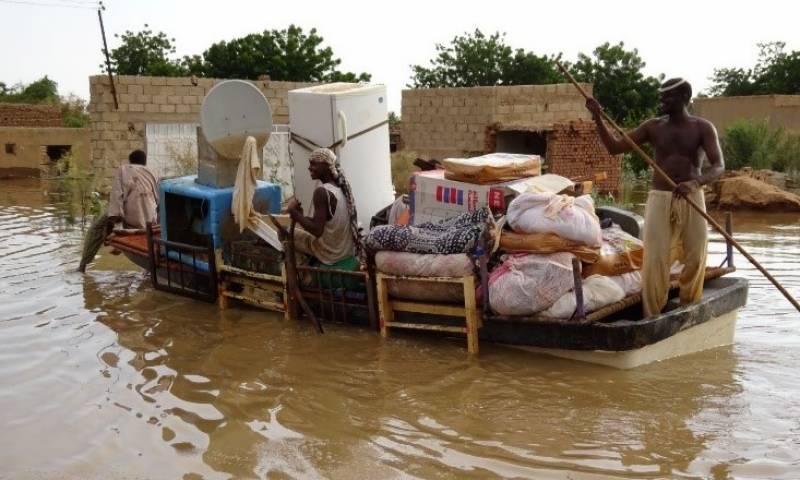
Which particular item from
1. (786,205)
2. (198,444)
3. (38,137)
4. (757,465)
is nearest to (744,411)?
(757,465)

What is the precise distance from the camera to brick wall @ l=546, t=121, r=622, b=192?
17.0 meters

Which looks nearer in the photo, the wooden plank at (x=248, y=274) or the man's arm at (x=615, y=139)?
the man's arm at (x=615, y=139)

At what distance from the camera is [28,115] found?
23359mm

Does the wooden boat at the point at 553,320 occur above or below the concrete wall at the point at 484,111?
below

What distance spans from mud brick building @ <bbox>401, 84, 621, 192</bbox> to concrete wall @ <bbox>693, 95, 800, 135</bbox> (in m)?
6.69

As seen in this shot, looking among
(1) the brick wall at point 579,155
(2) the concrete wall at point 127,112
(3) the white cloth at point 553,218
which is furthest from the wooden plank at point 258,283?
(1) the brick wall at point 579,155

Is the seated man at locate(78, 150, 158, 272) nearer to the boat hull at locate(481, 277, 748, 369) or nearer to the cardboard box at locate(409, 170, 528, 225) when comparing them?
the cardboard box at locate(409, 170, 528, 225)

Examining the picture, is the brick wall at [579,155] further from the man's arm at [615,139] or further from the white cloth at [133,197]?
the man's arm at [615,139]

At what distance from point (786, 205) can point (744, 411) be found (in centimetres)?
1090

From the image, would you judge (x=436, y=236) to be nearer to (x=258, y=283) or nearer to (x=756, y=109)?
(x=258, y=283)

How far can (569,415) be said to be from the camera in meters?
4.77

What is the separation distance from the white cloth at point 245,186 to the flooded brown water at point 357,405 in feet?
3.02

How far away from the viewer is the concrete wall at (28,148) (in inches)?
833

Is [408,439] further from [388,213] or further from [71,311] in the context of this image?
[71,311]
